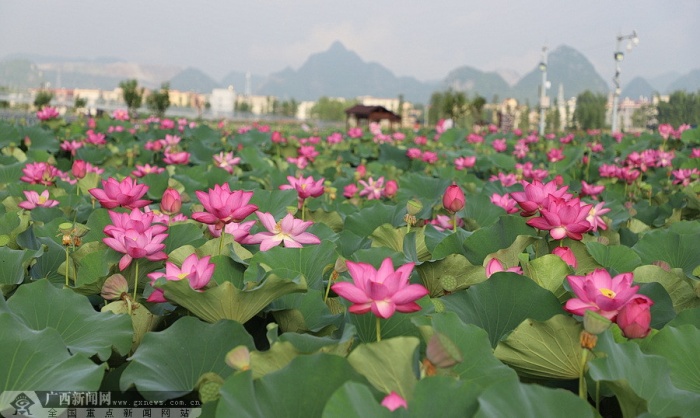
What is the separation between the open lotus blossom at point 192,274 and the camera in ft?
3.34

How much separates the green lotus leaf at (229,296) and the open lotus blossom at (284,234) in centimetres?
35

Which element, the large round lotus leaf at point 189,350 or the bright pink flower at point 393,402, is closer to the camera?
the bright pink flower at point 393,402

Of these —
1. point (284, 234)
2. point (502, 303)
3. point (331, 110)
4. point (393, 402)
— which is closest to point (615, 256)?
point (502, 303)

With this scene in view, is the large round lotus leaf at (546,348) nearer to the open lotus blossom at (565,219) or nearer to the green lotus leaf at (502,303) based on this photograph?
the green lotus leaf at (502,303)

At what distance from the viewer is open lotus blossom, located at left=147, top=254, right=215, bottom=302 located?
102 cm

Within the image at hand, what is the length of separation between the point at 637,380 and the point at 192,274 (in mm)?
679

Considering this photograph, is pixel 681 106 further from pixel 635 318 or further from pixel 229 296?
pixel 229 296

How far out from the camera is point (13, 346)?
0.88 meters

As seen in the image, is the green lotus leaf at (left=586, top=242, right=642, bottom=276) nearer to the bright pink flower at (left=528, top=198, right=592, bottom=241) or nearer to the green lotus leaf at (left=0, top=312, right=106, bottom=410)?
the bright pink flower at (left=528, top=198, right=592, bottom=241)

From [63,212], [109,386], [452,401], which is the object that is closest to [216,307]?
[109,386]

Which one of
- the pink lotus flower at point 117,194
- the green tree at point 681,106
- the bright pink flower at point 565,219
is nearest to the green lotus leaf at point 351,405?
the bright pink flower at point 565,219

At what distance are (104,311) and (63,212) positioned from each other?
963 millimetres

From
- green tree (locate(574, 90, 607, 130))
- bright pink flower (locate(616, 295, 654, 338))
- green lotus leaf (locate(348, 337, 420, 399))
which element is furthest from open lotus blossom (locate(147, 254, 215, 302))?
green tree (locate(574, 90, 607, 130))

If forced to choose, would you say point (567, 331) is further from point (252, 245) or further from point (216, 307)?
point (252, 245)
